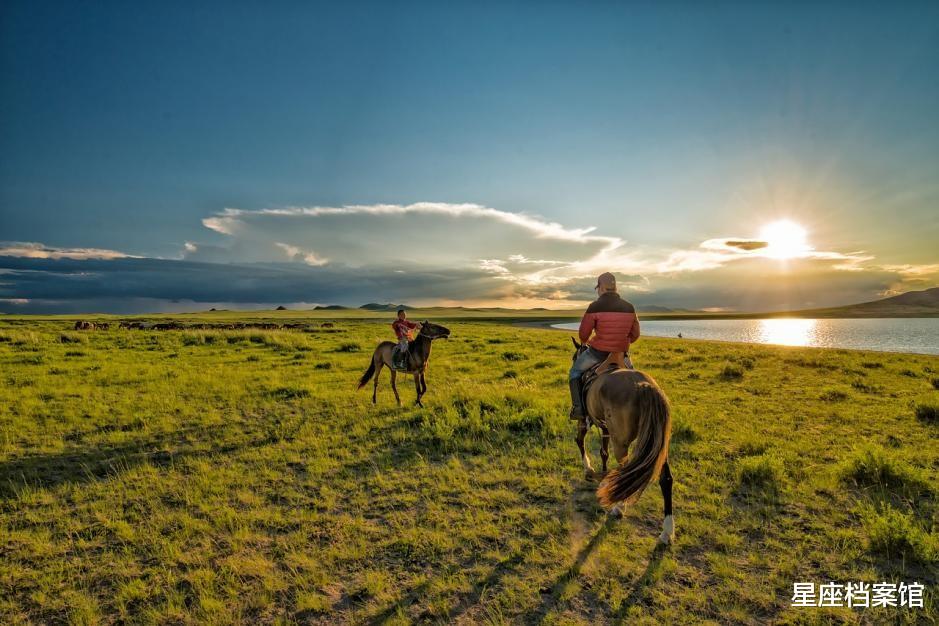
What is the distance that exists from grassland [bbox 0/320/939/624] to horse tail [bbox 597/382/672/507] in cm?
79

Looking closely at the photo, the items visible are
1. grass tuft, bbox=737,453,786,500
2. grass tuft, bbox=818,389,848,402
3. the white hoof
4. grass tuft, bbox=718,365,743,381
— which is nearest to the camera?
the white hoof

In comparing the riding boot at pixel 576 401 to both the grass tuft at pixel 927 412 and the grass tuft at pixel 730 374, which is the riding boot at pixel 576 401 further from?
the grass tuft at pixel 730 374

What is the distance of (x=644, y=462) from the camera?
201 inches

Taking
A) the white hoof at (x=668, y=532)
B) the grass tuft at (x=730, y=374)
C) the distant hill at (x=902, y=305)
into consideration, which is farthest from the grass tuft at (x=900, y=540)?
the distant hill at (x=902, y=305)

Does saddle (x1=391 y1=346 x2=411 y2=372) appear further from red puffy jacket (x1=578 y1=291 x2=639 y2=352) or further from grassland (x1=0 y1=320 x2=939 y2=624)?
red puffy jacket (x1=578 y1=291 x2=639 y2=352)

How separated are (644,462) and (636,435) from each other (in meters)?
0.43

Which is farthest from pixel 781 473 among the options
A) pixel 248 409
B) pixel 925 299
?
pixel 925 299

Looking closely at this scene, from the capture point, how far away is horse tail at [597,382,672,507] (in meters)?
5.08

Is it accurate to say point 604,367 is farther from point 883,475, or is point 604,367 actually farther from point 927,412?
point 927,412

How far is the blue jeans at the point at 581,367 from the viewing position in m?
7.22

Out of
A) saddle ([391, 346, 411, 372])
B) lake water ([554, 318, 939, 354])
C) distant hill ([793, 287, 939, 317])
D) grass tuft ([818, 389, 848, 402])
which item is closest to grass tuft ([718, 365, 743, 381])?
grass tuft ([818, 389, 848, 402])

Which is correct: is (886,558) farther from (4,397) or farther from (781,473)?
(4,397)

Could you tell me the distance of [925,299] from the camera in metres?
186

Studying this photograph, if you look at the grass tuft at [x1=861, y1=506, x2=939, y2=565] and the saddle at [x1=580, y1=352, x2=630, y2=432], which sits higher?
the saddle at [x1=580, y1=352, x2=630, y2=432]
